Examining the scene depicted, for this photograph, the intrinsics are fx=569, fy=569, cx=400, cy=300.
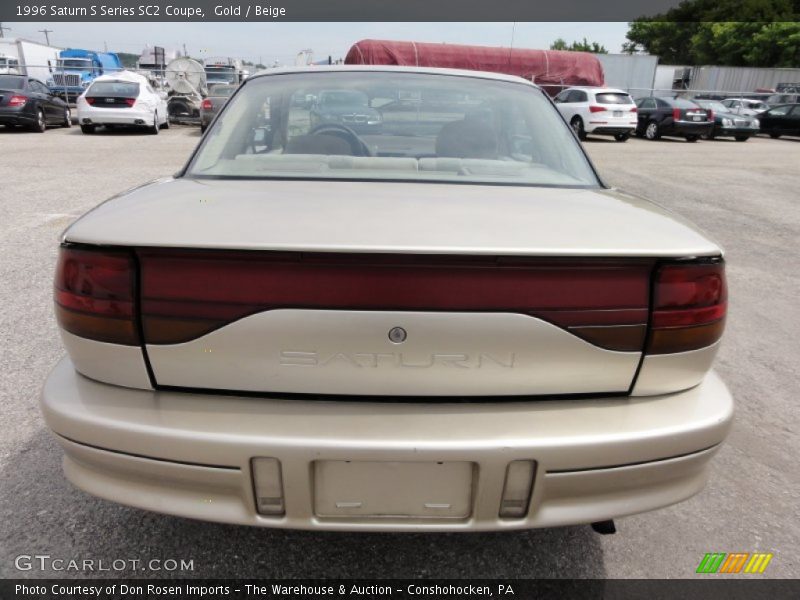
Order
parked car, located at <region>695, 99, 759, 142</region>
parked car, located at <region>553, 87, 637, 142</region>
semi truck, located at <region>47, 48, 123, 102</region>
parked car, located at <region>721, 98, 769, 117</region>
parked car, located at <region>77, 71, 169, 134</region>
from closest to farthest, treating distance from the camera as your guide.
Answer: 1. parked car, located at <region>77, 71, 169, 134</region>
2. parked car, located at <region>553, 87, 637, 142</region>
3. parked car, located at <region>695, 99, 759, 142</region>
4. parked car, located at <region>721, 98, 769, 117</region>
5. semi truck, located at <region>47, 48, 123, 102</region>

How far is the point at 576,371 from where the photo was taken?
143 cm

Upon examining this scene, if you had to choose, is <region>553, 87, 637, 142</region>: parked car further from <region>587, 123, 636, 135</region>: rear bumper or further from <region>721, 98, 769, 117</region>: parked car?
<region>721, 98, 769, 117</region>: parked car

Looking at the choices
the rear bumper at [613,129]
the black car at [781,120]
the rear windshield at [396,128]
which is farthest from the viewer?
the black car at [781,120]


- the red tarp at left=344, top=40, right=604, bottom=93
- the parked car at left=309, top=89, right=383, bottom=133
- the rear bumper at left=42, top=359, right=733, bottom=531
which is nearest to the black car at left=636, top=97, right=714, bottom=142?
the red tarp at left=344, top=40, right=604, bottom=93

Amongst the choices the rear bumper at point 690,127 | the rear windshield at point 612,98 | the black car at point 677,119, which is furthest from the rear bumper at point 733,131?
the rear windshield at point 612,98

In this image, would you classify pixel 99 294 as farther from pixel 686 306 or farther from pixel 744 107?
pixel 744 107

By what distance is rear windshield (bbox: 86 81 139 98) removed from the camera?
48.4 feet

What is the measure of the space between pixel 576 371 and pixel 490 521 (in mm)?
434

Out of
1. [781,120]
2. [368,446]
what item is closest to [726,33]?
[781,120]

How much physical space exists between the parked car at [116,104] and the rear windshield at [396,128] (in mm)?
14442

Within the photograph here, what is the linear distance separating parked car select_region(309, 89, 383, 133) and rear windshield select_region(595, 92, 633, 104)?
16575mm

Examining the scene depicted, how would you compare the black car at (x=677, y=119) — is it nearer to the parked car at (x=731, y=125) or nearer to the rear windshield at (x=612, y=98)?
the parked car at (x=731, y=125)

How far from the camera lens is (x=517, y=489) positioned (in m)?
1.40

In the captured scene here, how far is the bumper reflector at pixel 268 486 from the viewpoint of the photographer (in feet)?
4.44
